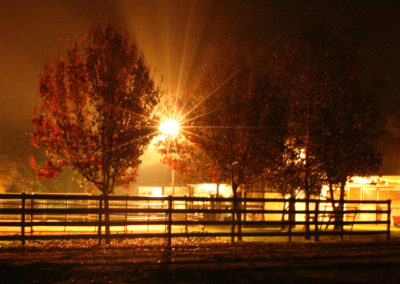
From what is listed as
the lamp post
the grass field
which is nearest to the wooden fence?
the grass field

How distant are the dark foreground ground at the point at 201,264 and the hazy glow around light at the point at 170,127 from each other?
6720 mm

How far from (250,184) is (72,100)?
32.0 ft

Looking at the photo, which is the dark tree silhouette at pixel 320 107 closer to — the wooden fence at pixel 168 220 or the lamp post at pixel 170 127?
the wooden fence at pixel 168 220

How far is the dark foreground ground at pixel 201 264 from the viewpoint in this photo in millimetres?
8508

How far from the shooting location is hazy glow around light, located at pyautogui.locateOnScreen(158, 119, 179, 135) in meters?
18.8

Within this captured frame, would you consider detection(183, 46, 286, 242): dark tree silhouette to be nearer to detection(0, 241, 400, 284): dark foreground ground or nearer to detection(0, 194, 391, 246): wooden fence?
detection(0, 194, 391, 246): wooden fence

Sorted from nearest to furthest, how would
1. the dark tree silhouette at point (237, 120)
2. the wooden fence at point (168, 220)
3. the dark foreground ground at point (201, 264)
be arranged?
the dark foreground ground at point (201, 264)
the wooden fence at point (168, 220)
the dark tree silhouette at point (237, 120)

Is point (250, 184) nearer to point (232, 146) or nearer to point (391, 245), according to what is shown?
point (232, 146)

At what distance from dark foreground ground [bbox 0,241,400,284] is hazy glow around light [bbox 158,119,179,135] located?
6.72 metres

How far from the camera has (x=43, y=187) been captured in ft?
Answer: 173

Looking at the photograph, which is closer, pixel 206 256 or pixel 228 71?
pixel 206 256

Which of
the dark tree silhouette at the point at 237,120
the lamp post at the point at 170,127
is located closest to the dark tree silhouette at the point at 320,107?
the dark tree silhouette at the point at 237,120

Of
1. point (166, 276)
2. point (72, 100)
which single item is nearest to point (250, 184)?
point (72, 100)

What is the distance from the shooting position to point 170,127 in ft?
63.8
